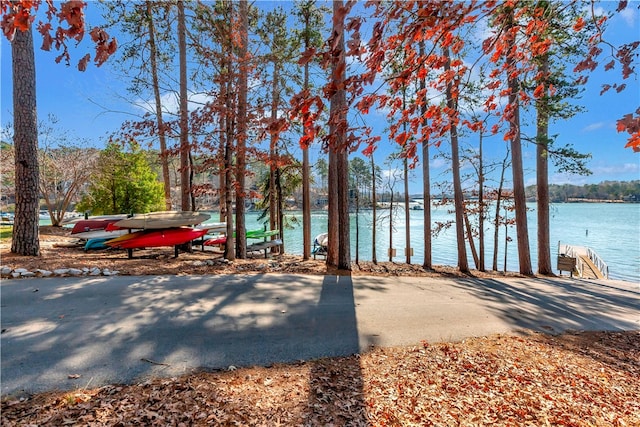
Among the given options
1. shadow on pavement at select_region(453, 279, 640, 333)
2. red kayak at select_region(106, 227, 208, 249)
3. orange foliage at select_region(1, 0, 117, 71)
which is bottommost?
shadow on pavement at select_region(453, 279, 640, 333)

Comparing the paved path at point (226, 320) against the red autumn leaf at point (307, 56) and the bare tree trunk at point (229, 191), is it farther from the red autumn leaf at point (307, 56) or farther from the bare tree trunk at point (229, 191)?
the red autumn leaf at point (307, 56)

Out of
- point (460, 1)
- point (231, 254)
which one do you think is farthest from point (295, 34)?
point (460, 1)

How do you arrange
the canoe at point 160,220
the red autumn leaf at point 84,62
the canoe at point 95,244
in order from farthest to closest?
1. the canoe at point 95,244
2. the canoe at point 160,220
3. the red autumn leaf at point 84,62

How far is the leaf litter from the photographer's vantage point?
6.79ft

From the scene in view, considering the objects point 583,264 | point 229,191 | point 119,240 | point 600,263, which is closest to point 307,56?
point 229,191

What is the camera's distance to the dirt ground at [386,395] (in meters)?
2.07

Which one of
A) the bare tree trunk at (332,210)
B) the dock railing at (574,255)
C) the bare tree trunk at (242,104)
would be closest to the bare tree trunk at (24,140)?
the bare tree trunk at (242,104)

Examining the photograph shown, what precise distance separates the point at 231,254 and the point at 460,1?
743 cm

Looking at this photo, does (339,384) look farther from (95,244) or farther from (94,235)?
(94,235)

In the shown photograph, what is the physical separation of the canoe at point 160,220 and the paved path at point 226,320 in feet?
8.06

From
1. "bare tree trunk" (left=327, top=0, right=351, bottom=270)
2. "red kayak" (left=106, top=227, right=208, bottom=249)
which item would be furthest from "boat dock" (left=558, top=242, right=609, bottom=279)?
"red kayak" (left=106, top=227, right=208, bottom=249)

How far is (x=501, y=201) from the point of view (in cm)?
1334

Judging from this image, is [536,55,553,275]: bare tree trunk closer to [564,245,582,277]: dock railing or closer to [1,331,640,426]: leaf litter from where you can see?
[564,245,582,277]: dock railing

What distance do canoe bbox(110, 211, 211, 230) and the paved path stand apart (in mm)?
2458
